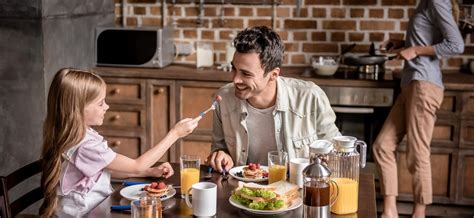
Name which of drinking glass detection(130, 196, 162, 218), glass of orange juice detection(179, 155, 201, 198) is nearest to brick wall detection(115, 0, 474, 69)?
glass of orange juice detection(179, 155, 201, 198)

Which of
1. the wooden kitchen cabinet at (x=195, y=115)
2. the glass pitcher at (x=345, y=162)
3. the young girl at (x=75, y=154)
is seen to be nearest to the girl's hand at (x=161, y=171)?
the young girl at (x=75, y=154)

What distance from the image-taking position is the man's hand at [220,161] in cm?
255

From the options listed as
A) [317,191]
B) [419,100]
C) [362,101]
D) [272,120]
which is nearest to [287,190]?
[317,191]

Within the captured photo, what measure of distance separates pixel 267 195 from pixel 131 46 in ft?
8.78

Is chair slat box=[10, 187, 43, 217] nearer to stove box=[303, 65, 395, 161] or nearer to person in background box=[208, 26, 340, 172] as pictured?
person in background box=[208, 26, 340, 172]

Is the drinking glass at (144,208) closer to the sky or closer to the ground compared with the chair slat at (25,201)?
closer to the sky

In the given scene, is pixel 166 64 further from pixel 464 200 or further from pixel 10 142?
pixel 464 200

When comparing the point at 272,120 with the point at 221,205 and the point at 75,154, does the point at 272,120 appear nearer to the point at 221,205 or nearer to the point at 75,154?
the point at 221,205

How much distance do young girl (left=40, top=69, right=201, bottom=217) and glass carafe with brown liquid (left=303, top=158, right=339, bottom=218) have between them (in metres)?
0.69

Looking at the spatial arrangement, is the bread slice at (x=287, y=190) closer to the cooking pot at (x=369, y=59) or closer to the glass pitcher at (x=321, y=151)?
the glass pitcher at (x=321, y=151)

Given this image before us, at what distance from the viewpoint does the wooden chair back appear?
7.02 feet

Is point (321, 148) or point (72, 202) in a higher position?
point (321, 148)

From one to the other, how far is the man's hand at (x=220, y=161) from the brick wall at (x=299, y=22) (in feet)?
7.16

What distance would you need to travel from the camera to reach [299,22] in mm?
4676
